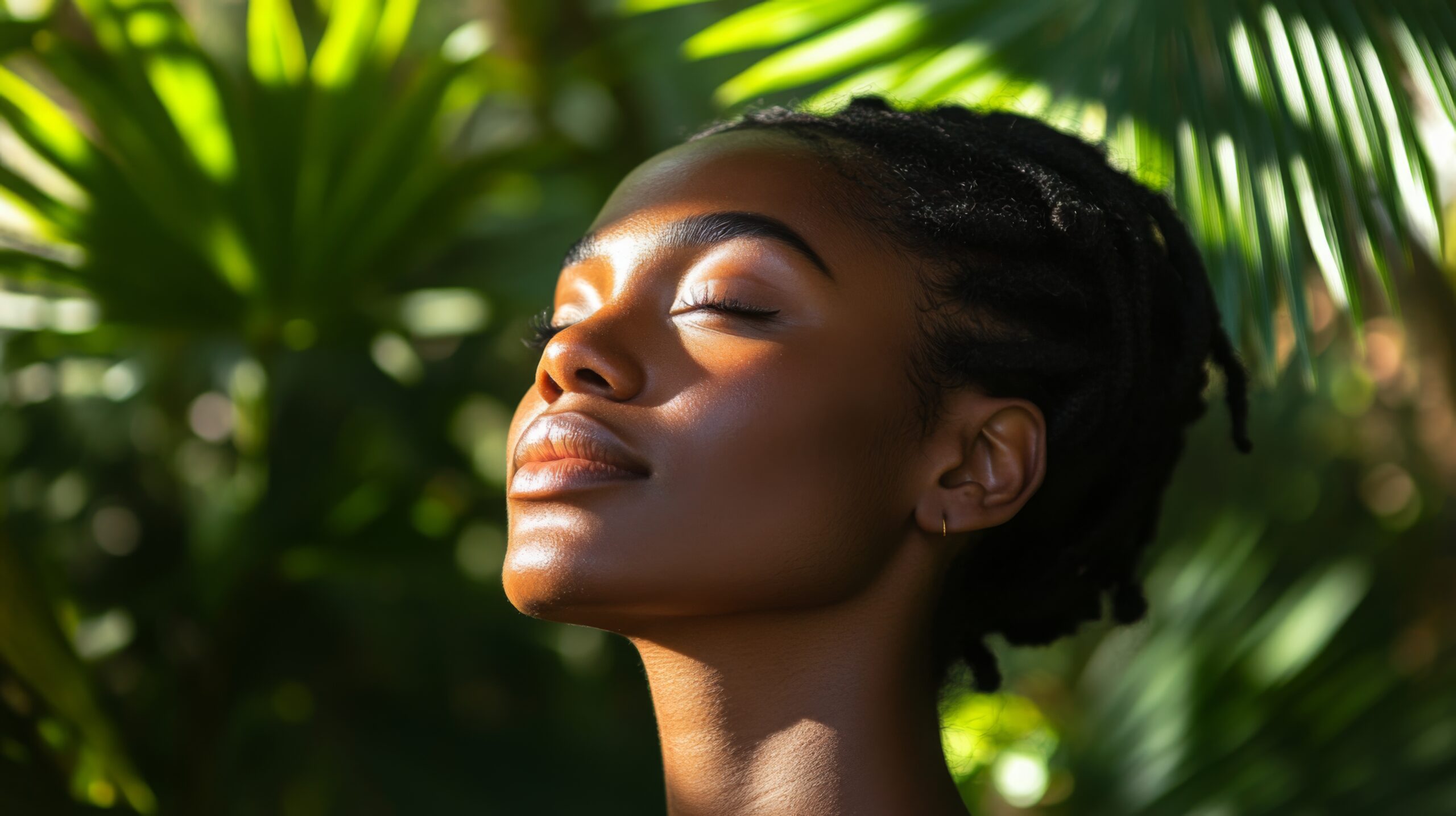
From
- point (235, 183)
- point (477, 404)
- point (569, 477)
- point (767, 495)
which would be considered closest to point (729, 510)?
point (767, 495)

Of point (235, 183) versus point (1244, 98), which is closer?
point (1244, 98)

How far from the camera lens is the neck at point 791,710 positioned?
121 cm

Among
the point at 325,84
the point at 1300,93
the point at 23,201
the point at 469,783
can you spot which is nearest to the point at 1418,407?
the point at 1300,93

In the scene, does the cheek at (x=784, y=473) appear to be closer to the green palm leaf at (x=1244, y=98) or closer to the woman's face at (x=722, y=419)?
the woman's face at (x=722, y=419)

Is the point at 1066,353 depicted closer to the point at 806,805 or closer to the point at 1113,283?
the point at 1113,283

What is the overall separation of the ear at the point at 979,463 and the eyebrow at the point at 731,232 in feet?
0.68

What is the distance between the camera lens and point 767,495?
1.14m

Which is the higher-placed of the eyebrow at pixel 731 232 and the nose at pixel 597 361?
the eyebrow at pixel 731 232

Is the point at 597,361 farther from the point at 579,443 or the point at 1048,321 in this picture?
the point at 1048,321

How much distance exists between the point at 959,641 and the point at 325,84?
4.44 ft

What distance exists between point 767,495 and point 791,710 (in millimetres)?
230

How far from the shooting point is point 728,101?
187 cm

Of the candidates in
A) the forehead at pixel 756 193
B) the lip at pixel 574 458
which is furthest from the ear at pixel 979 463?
the lip at pixel 574 458

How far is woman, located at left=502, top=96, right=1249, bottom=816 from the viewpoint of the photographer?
45.1 inches
